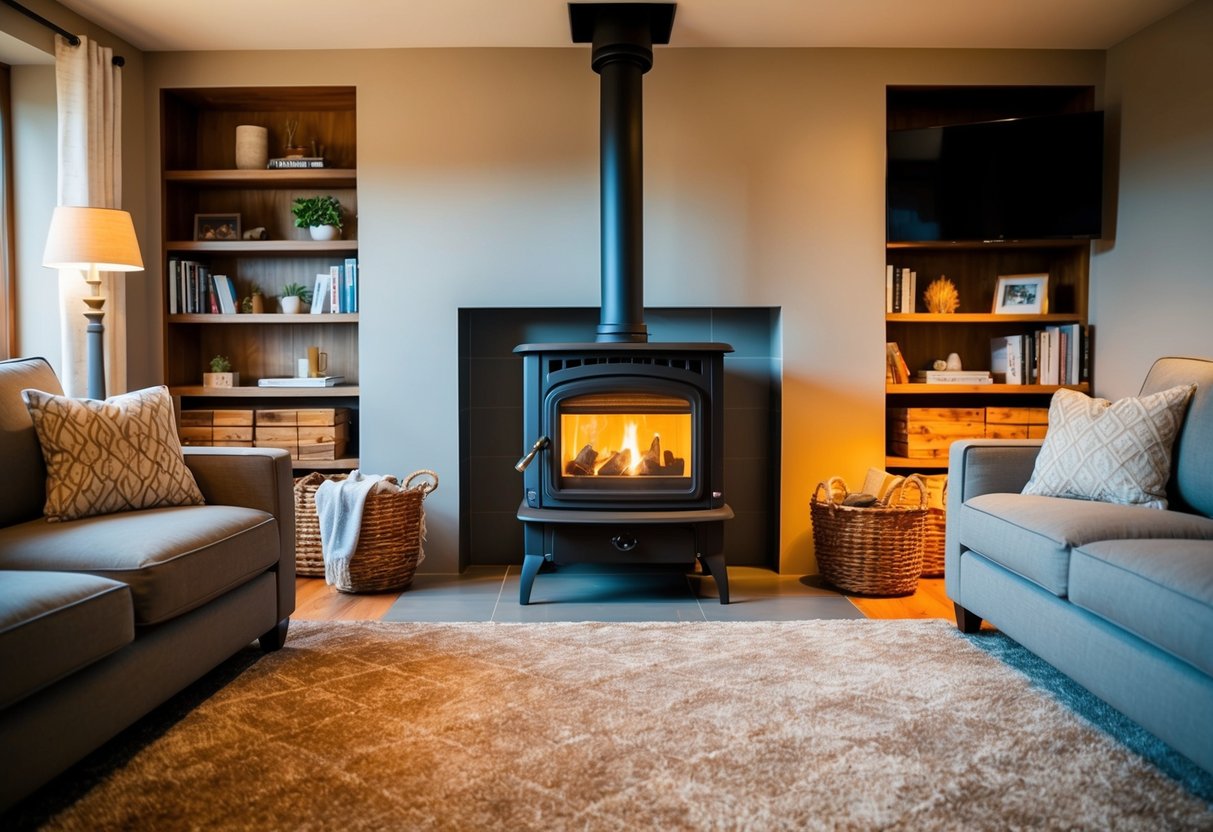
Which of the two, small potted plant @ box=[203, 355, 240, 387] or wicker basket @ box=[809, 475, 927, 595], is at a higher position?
small potted plant @ box=[203, 355, 240, 387]

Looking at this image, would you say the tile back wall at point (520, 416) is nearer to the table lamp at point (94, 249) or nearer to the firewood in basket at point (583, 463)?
the firewood in basket at point (583, 463)

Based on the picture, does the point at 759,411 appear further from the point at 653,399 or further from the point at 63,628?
the point at 63,628

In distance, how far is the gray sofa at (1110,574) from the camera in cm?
180

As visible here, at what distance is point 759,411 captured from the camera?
409 cm

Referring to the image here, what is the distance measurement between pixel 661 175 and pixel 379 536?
1843 millimetres

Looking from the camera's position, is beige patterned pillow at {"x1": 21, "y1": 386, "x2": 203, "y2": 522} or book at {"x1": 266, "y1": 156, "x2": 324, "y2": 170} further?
book at {"x1": 266, "y1": 156, "x2": 324, "y2": 170}

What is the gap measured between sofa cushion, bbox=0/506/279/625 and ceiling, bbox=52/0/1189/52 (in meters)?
2.01

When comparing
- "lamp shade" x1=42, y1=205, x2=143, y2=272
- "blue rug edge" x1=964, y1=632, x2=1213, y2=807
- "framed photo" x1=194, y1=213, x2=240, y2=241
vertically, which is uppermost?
"framed photo" x1=194, y1=213, x2=240, y2=241

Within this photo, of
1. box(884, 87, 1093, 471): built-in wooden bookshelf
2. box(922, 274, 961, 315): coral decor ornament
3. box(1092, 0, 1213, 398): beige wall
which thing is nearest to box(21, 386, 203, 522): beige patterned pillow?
box(884, 87, 1093, 471): built-in wooden bookshelf

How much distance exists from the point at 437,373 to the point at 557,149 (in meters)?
1.05

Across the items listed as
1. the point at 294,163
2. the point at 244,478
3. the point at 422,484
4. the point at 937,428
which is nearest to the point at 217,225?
the point at 294,163

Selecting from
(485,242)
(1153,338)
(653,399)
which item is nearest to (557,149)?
(485,242)

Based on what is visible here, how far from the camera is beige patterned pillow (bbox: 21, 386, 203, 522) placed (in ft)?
7.89

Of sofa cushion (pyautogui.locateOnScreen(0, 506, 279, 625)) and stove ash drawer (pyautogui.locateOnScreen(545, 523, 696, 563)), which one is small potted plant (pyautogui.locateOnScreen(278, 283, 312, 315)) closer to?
stove ash drawer (pyautogui.locateOnScreen(545, 523, 696, 563))
